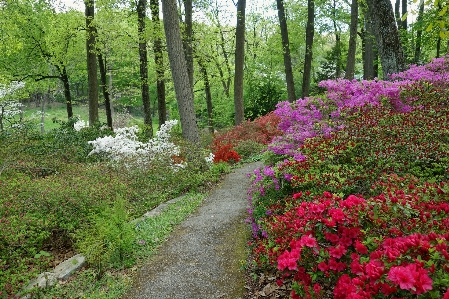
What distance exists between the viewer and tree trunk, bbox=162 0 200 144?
813 centimetres

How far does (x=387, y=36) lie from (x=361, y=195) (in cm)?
552

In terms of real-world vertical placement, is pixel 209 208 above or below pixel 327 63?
below

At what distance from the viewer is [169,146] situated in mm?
8023

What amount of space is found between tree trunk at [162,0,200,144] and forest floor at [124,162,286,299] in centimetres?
302

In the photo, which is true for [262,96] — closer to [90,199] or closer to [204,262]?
[90,199]

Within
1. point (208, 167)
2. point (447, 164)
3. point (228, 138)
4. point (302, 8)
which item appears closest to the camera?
point (447, 164)

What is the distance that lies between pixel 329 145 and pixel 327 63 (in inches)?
702

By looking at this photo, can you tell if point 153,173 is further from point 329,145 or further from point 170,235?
point 329,145

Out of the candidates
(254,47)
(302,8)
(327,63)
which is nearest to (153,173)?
(302,8)

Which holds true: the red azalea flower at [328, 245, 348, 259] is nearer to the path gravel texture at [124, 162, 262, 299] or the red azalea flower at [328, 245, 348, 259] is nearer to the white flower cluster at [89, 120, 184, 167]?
the path gravel texture at [124, 162, 262, 299]

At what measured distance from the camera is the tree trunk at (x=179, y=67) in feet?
26.7

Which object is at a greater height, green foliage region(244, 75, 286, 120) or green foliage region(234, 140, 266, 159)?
green foliage region(244, 75, 286, 120)

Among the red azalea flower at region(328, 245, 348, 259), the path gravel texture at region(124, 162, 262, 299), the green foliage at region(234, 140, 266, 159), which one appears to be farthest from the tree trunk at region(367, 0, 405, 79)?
the red azalea flower at region(328, 245, 348, 259)

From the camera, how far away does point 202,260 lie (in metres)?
4.31
